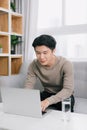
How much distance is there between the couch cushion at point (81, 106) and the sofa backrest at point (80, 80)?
10 cm

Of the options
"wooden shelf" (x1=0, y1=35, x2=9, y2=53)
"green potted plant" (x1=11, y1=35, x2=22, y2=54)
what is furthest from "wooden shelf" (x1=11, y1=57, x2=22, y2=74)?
"wooden shelf" (x1=0, y1=35, x2=9, y2=53)

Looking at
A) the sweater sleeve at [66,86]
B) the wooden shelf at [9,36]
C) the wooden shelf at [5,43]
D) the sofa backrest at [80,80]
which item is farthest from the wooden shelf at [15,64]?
the sweater sleeve at [66,86]

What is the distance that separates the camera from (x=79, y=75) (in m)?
2.36

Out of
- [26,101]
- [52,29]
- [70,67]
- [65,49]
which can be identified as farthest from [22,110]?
[52,29]

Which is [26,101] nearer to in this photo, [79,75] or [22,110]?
[22,110]

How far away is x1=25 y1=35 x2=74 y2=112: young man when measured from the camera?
1579 mm

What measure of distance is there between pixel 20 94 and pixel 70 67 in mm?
588

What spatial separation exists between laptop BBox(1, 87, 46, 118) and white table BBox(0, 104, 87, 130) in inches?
1.4

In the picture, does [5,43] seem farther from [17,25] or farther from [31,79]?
[31,79]

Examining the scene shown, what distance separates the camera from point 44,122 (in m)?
1.14

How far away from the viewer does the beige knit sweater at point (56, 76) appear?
5.29 ft

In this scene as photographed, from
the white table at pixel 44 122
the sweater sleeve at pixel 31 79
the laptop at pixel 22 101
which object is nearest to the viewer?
the white table at pixel 44 122

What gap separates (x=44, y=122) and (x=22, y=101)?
19 cm

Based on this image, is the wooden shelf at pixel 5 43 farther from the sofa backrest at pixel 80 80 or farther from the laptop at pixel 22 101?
the laptop at pixel 22 101
